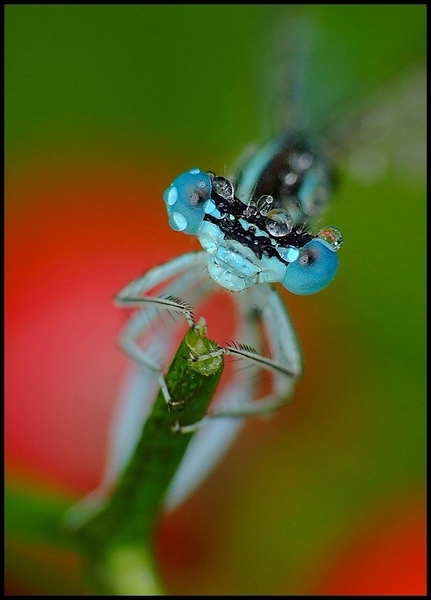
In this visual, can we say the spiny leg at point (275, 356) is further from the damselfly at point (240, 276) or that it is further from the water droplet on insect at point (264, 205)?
the water droplet on insect at point (264, 205)

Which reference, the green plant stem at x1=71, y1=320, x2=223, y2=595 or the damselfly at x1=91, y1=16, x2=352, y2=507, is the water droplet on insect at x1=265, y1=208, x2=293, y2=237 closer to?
the damselfly at x1=91, y1=16, x2=352, y2=507

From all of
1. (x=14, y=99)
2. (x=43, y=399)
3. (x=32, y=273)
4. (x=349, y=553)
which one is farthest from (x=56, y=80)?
(x=349, y=553)

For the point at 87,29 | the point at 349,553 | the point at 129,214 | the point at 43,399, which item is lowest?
the point at 349,553

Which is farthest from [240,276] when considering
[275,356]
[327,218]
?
[327,218]

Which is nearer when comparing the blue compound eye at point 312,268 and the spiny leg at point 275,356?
the blue compound eye at point 312,268

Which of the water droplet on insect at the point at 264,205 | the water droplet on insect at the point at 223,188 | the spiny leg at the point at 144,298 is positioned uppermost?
the water droplet on insect at the point at 223,188

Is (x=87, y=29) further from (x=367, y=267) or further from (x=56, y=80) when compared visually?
(x=367, y=267)

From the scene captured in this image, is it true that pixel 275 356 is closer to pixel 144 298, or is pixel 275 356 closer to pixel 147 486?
pixel 144 298

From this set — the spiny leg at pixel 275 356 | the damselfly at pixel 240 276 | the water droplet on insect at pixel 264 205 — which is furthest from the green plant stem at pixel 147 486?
the water droplet on insect at pixel 264 205
